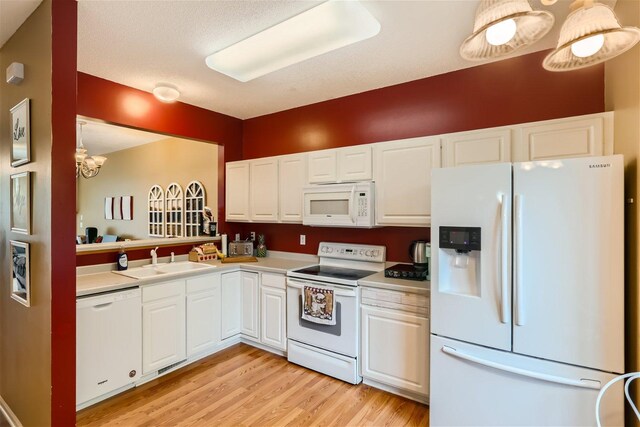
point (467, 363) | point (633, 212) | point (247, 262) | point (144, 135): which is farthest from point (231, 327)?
point (144, 135)

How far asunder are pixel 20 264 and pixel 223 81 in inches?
82.3

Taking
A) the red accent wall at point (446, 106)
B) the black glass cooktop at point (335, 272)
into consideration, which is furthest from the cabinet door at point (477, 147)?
the black glass cooktop at point (335, 272)

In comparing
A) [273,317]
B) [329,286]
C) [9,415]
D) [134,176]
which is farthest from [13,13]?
[134,176]

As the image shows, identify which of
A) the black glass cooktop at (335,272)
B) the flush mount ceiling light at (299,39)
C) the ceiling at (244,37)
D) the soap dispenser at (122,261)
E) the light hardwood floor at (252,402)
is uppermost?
the ceiling at (244,37)

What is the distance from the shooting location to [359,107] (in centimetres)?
330

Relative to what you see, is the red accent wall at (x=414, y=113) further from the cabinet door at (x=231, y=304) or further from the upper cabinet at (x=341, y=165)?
the cabinet door at (x=231, y=304)

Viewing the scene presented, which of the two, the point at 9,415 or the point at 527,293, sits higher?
the point at 527,293

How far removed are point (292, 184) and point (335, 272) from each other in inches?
41.1

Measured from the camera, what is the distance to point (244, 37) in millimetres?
2244

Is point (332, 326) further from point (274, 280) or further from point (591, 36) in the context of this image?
point (591, 36)

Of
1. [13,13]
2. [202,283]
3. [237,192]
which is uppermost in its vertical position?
[13,13]

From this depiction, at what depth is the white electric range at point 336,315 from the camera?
103 inches

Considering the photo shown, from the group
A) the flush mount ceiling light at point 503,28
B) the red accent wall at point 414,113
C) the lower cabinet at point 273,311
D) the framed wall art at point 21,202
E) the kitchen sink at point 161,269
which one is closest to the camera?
the flush mount ceiling light at point 503,28

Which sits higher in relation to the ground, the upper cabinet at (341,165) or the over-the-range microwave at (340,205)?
the upper cabinet at (341,165)
